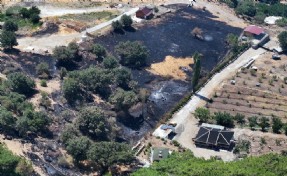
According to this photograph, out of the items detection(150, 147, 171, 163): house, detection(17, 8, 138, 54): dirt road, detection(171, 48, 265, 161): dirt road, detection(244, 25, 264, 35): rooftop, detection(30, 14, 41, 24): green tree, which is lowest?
detection(171, 48, 265, 161): dirt road

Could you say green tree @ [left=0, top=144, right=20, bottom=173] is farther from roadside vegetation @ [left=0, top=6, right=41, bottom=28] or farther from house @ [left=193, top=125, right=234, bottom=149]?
roadside vegetation @ [left=0, top=6, right=41, bottom=28]

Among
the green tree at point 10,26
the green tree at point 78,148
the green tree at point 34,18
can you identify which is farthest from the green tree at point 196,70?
the green tree at point 10,26

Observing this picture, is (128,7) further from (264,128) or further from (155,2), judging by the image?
(264,128)

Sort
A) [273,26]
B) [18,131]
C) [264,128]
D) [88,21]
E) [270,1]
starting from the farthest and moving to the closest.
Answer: [270,1], [273,26], [88,21], [264,128], [18,131]

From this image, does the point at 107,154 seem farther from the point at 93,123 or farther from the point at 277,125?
the point at 277,125

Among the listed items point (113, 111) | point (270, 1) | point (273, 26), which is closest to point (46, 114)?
point (113, 111)

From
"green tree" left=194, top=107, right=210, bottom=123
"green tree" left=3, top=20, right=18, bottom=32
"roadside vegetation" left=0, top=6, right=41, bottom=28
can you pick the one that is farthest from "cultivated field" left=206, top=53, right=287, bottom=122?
"green tree" left=3, top=20, right=18, bottom=32
